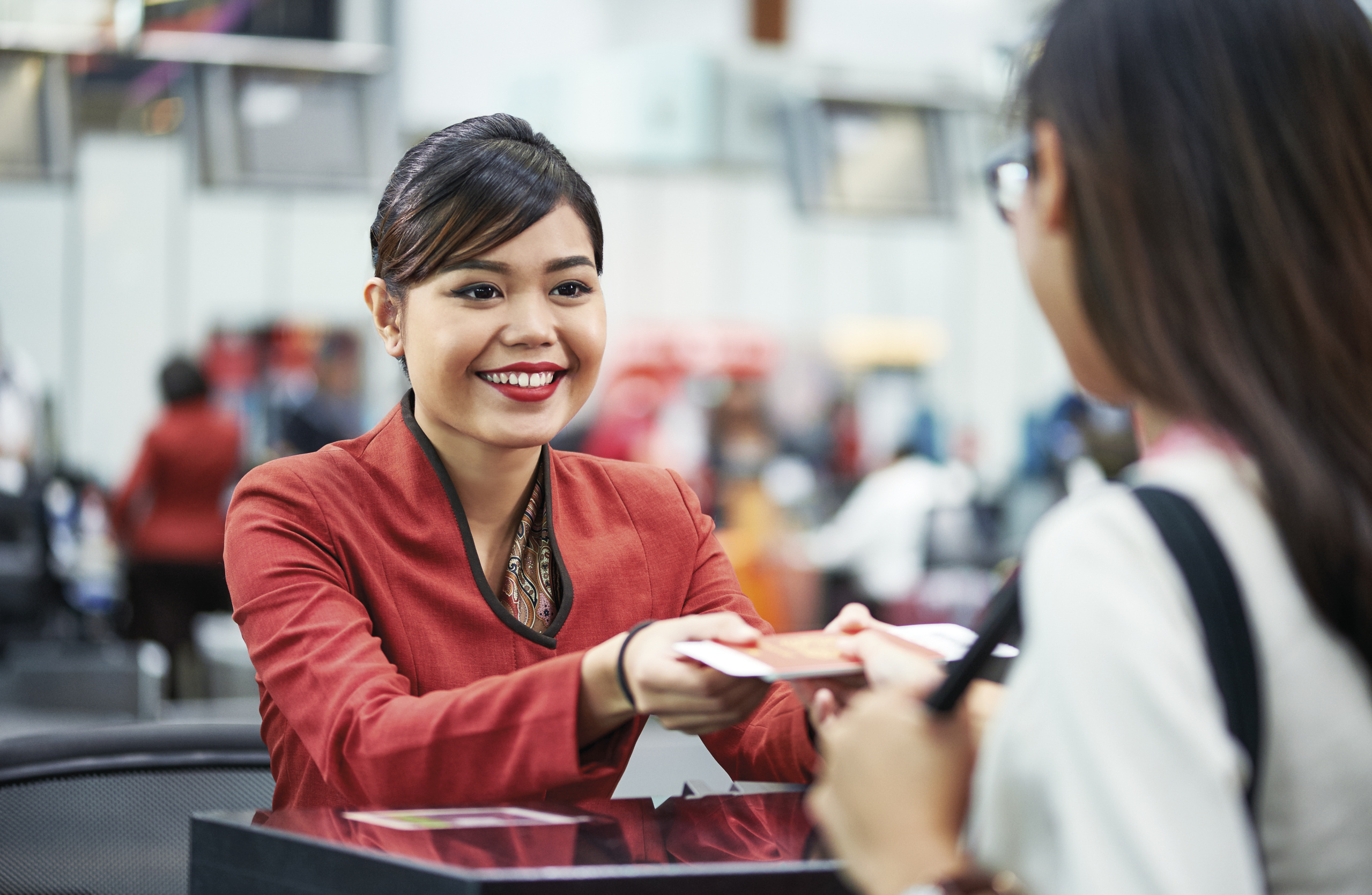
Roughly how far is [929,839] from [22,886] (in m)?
1.19

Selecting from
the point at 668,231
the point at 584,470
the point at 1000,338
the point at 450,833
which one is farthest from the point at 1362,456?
the point at 1000,338

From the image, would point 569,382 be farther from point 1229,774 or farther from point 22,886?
point 1229,774

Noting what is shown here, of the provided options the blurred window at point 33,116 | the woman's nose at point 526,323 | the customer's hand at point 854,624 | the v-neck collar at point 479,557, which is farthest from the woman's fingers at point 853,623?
the blurred window at point 33,116

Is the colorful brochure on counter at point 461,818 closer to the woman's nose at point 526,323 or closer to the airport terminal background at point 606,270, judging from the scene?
the woman's nose at point 526,323

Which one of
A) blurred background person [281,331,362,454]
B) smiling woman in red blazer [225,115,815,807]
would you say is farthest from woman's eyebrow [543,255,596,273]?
blurred background person [281,331,362,454]

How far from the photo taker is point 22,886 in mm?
1506

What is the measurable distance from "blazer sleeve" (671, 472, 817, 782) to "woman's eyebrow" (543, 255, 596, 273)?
35 centimetres

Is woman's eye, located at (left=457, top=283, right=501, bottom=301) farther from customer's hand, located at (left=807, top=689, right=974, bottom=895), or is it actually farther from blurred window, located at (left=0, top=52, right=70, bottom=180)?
blurred window, located at (left=0, top=52, right=70, bottom=180)

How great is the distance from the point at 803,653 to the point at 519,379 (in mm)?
526

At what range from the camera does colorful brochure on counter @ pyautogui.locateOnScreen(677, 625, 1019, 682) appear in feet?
3.29

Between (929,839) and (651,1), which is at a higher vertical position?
(651,1)

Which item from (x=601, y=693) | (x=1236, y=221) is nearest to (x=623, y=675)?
(x=601, y=693)

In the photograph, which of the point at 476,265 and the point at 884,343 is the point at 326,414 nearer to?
the point at 476,265

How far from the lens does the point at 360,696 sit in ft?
3.88
